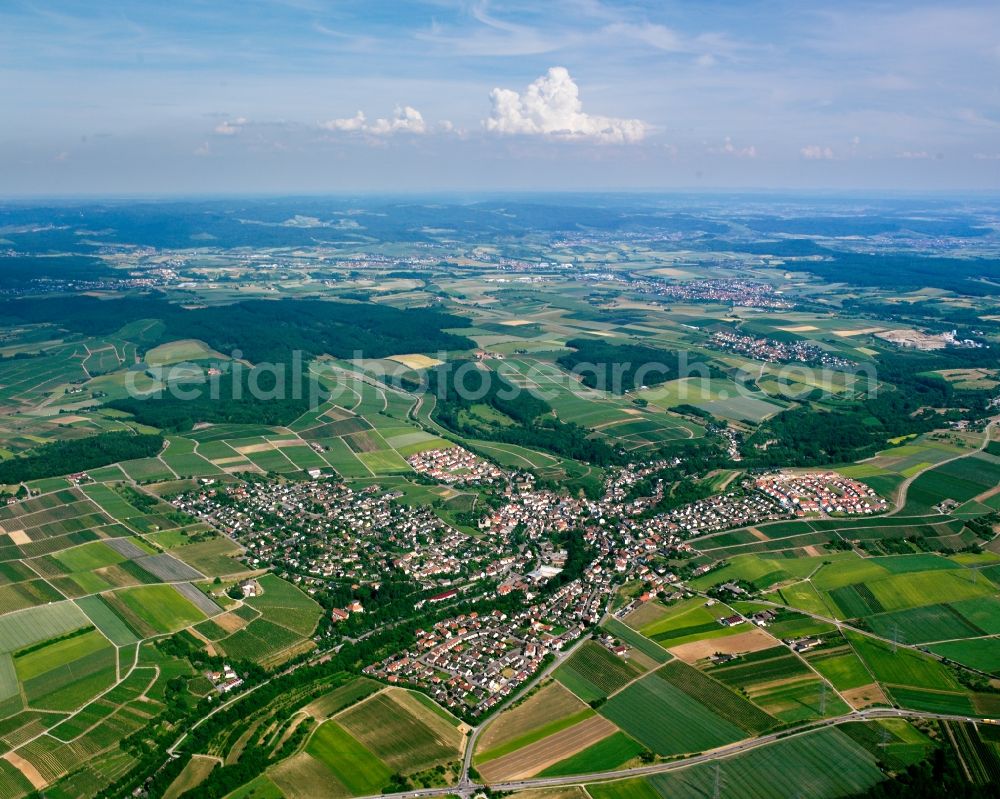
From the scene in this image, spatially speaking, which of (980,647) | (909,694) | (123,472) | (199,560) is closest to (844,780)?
(909,694)

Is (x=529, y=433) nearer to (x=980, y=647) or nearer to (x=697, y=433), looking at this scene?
(x=697, y=433)

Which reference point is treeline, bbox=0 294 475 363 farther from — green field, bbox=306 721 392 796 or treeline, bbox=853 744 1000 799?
treeline, bbox=853 744 1000 799

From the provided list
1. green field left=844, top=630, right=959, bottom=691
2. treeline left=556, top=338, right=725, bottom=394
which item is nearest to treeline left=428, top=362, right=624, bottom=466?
treeline left=556, top=338, right=725, bottom=394

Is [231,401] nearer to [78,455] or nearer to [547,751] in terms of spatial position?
[78,455]

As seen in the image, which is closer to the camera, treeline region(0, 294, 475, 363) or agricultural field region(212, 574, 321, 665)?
agricultural field region(212, 574, 321, 665)


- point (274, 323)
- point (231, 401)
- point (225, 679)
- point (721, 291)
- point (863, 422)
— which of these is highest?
point (721, 291)

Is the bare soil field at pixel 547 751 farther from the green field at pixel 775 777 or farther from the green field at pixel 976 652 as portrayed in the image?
the green field at pixel 976 652

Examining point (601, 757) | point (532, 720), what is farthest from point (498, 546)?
point (601, 757)
